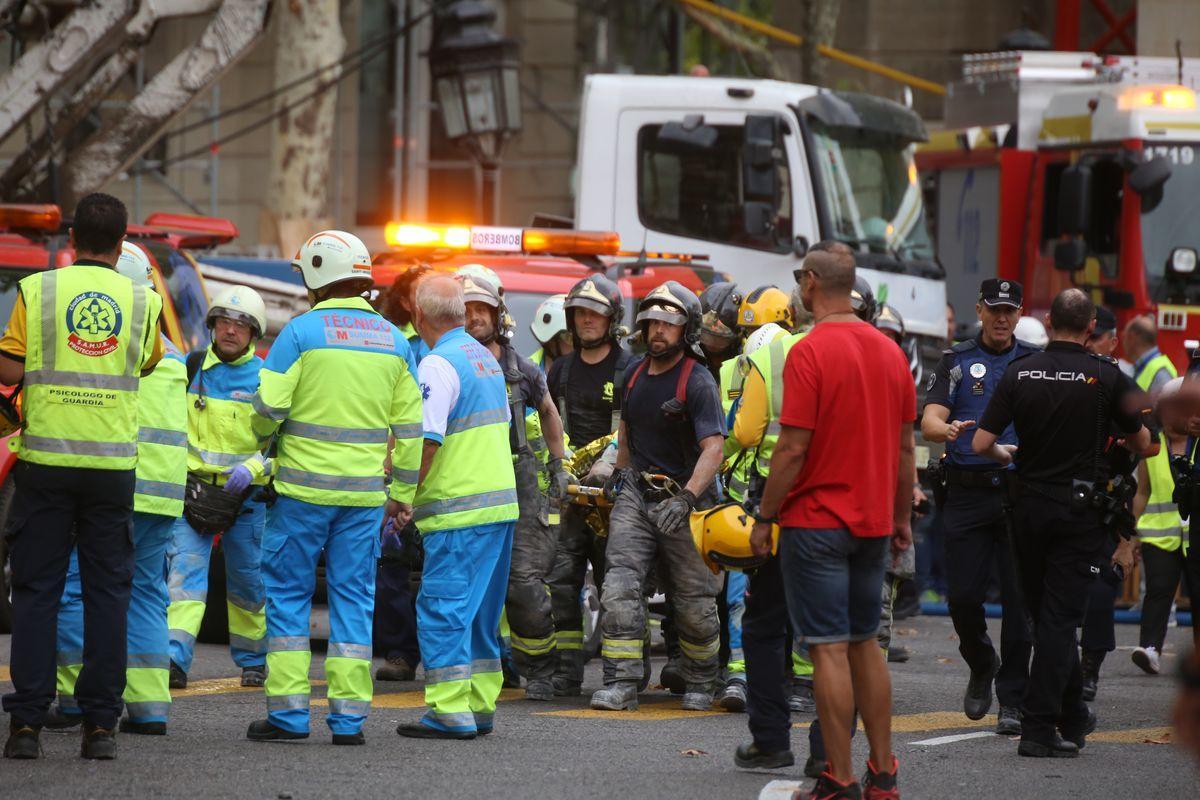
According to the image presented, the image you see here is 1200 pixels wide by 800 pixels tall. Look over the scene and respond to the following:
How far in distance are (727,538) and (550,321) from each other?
311 centimetres

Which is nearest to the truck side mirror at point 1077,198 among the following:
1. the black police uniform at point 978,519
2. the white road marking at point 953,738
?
the black police uniform at point 978,519

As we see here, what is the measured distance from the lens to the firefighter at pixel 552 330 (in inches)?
397

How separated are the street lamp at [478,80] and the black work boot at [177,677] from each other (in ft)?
34.4

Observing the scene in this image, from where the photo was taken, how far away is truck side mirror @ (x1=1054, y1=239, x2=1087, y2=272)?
16203 millimetres

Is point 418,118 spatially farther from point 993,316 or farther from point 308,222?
point 993,316

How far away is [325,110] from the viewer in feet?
61.4

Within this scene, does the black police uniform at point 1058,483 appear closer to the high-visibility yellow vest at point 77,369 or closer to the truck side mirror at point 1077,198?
the high-visibility yellow vest at point 77,369

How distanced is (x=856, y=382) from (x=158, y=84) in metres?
10.1

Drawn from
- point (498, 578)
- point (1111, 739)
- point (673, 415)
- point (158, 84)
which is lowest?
point (1111, 739)

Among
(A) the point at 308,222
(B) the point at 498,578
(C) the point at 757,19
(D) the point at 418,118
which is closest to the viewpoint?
(B) the point at 498,578

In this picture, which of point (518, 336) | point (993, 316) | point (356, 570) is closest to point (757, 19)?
point (518, 336)

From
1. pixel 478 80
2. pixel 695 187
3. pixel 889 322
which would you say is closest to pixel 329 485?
pixel 889 322

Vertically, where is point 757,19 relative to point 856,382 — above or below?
above

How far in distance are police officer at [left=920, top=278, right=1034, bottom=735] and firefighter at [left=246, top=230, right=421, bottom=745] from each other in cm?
250
